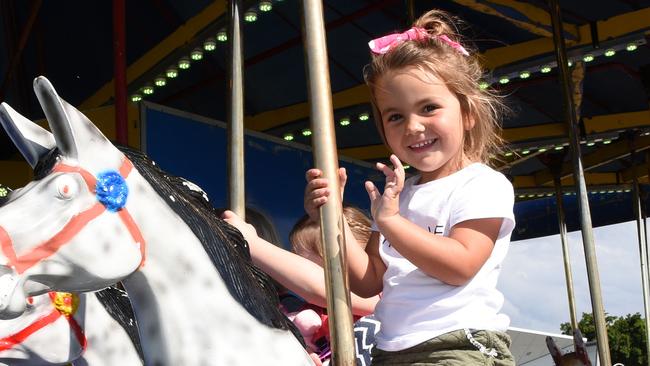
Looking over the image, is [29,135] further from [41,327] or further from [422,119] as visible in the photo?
[41,327]

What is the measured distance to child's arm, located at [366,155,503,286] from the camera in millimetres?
1743

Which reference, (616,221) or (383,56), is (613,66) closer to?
(616,221)

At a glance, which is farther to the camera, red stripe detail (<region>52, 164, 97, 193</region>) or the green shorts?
the green shorts

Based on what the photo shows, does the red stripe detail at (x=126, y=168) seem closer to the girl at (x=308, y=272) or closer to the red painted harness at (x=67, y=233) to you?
the red painted harness at (x=67, y=233)

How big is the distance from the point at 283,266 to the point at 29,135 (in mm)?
707

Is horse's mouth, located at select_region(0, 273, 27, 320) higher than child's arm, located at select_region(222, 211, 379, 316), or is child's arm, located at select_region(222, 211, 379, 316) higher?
child's arm, located at select_region(222, 211, 379, 316)

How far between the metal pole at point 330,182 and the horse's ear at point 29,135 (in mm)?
464

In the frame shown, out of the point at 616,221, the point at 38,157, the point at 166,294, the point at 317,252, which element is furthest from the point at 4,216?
the point at 616,221

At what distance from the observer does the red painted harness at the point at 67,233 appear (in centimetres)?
147

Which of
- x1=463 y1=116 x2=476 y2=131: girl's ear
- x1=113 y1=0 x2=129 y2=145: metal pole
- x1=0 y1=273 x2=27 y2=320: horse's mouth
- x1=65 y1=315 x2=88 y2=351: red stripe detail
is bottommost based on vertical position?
x1=0 y1=273 x2=27 y2=320: horse's mouth

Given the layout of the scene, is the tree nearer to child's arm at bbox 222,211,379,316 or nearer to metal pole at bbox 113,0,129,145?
metal pole at bbox 113,0,129,145

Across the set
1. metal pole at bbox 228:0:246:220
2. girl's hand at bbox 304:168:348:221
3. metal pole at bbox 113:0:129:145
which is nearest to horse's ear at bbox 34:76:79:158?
girl's hand at bbox 304:168:348:221

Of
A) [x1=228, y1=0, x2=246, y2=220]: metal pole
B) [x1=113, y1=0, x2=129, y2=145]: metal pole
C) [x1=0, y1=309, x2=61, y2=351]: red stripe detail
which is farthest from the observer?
[x1=113, y1=0, x2=129, y2=145]: metal pole

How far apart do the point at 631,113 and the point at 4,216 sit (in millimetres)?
7052
